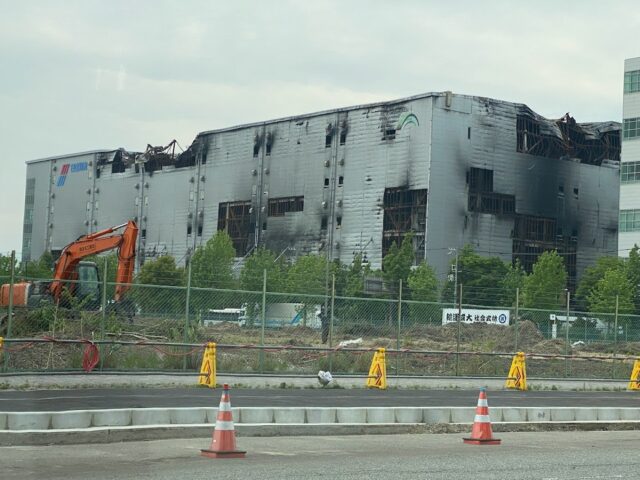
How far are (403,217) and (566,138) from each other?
72.8 feet

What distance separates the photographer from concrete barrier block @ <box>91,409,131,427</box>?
1558 centimetres

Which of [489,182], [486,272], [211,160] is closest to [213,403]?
[486,272]

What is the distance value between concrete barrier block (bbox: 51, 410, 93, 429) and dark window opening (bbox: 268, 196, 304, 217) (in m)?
95.8

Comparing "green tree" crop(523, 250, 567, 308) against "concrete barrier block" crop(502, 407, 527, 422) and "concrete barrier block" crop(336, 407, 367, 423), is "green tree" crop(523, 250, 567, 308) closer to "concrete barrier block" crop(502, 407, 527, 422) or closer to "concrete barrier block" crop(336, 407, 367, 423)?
"concrete barrier block" crop(502, 407, 527, 422)

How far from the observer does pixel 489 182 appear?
105 meters

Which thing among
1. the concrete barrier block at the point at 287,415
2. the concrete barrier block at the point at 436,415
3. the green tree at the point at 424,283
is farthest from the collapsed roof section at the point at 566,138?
the concrete barrier block at the point at 287,415

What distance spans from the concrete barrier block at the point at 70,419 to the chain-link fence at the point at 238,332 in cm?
983

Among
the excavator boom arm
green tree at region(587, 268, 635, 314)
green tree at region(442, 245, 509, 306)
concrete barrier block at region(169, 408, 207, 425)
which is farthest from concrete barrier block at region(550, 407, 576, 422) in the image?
green tree at region(442, 245, 509, 306)

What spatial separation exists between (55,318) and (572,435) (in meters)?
14.0

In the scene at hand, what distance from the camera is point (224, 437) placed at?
1389 cm

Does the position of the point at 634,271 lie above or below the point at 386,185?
below

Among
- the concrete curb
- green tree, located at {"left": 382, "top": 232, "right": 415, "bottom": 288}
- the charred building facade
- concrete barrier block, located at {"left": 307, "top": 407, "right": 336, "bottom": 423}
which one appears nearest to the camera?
the concrete curb

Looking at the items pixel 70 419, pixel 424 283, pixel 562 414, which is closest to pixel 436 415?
pixel 562 414

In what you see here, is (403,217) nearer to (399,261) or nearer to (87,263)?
(399,261)
